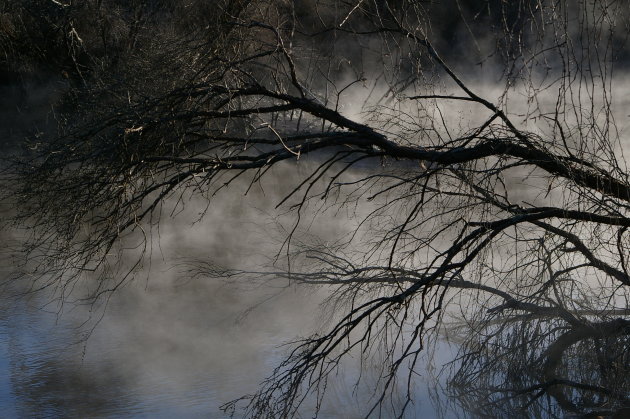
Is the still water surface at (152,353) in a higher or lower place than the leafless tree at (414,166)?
higher

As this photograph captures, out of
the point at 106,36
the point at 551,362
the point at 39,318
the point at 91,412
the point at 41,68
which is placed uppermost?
the point at 41,68

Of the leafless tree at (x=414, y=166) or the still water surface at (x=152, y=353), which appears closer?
the leafless tree at (x=414, y=166)

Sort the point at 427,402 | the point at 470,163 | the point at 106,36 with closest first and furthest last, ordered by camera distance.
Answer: the point at 470,163 → the point at 427,402 → the point at 106,36

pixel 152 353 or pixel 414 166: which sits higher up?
pixel 152 353

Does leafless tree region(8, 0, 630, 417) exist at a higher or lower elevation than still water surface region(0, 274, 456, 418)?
lower

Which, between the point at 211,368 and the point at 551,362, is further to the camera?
the point at 211,368

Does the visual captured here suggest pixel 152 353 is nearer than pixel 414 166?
No

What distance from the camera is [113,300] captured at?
349 inches

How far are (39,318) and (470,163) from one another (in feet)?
17.3

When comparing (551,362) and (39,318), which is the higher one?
→ (39,318)

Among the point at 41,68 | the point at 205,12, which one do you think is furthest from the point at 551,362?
the point at 41,68

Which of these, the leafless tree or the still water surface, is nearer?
the leafless tree

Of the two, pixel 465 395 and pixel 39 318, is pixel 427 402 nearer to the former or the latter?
pixel 465 395

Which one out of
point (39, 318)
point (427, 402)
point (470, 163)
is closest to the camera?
point (470, 163)
